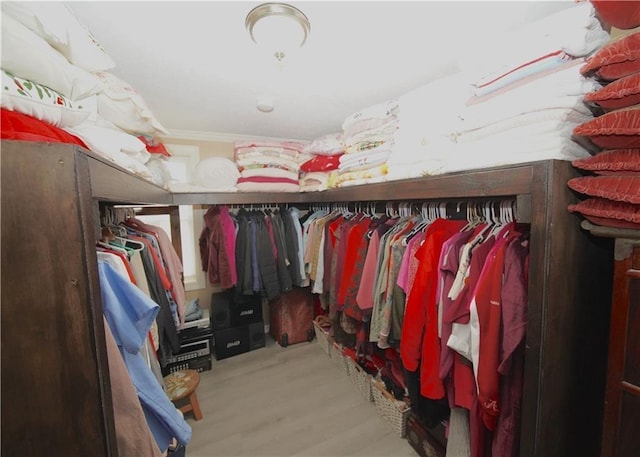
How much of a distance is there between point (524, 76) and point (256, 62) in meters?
1.12

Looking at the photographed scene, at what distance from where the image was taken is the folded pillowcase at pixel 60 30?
556mm

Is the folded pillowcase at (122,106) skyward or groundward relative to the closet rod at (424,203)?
skyward

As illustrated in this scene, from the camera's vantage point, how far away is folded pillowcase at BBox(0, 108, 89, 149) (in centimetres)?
→ 48

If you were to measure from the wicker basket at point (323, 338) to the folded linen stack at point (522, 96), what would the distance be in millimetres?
2032

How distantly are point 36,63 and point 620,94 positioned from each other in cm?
139

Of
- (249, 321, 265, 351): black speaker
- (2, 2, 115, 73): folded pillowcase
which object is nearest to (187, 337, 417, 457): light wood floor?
(249, 321, 265, 351): black speaker

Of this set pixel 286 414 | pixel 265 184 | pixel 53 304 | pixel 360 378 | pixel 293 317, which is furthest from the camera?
pixel 293 317

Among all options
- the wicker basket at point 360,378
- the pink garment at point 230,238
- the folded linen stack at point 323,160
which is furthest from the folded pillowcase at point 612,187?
the pink garment at point 230,238

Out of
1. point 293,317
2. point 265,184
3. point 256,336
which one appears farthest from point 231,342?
point 265,184

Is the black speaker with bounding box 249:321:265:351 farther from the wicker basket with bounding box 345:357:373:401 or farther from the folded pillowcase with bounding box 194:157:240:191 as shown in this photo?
the folded pillowcase with bounding box 194:157:240:191

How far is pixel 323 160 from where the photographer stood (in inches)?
84.8

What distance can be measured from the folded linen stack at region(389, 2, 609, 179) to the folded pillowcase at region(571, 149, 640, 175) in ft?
0.17

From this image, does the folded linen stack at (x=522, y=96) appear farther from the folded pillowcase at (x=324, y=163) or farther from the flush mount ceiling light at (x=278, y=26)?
the folded pillowcase at (x=324, y=163)

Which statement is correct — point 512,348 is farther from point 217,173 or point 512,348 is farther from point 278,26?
point 217,173
